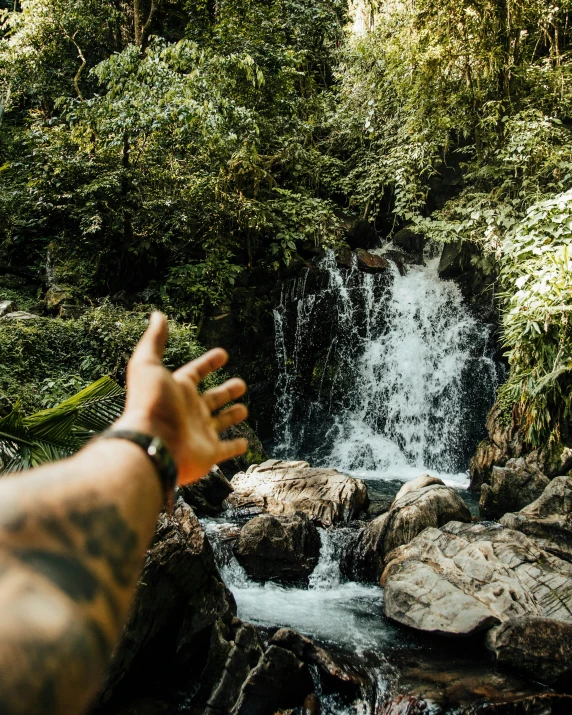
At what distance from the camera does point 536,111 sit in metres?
8.91

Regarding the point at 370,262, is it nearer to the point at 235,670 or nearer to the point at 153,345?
the point at 235,670

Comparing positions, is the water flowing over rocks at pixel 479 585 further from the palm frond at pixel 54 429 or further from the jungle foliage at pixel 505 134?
the palm frond at pixel 54 429

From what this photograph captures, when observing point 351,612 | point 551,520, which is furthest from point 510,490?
point 351,612

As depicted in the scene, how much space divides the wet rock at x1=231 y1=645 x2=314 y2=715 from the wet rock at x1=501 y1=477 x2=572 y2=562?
119 inches

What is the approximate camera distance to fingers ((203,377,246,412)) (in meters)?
1.02

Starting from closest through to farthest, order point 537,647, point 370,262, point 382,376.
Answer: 1. point 537,647
2. point 382,376
3. point 370,262

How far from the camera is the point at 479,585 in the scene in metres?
4.69

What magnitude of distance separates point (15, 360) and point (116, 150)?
491 cm

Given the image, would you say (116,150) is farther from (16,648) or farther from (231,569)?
(16,648)

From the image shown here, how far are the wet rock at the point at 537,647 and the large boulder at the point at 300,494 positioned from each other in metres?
→ 2.81

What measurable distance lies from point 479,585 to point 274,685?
2.36 metres

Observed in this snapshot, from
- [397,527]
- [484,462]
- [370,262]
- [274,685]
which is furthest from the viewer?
[370,262]

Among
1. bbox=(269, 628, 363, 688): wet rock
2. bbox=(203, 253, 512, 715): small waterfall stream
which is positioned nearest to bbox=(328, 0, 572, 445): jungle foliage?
bbox=(203, 253, 512, 715): small waterfall stream

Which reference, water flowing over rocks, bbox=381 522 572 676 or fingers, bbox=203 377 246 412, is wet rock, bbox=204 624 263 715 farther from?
fingers, bbox=203 377 246 412
